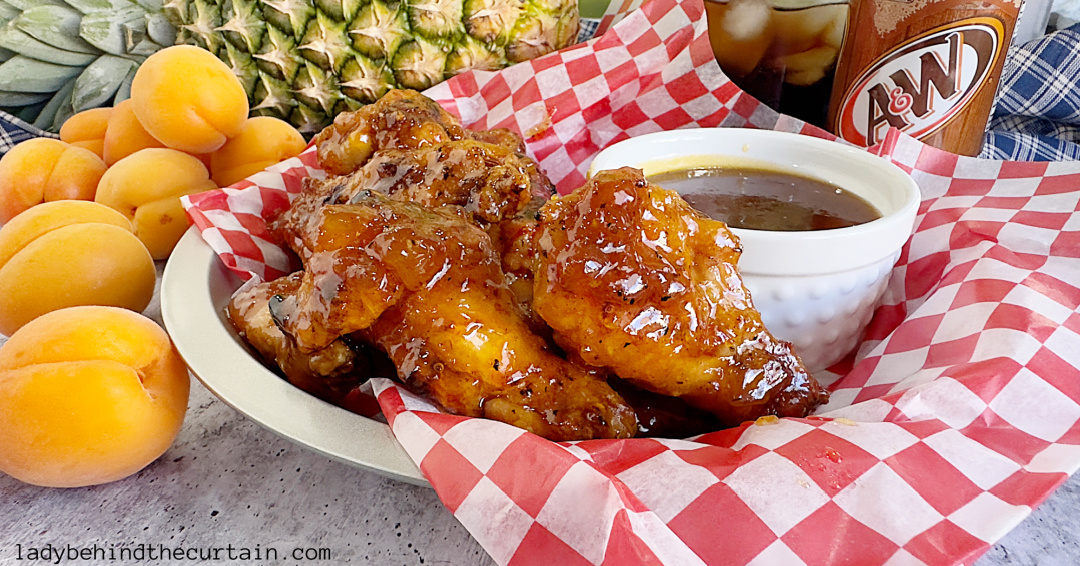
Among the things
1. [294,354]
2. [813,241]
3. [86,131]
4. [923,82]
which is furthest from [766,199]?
[86,131]

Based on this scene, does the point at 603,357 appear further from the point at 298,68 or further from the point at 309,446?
the point at 298,68

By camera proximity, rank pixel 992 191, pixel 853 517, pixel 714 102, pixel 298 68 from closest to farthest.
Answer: pixel 853 517
pixel 992 191
pixel 714 102
pixel 298 68

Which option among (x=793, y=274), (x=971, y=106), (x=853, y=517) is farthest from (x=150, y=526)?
(x=971, y=106)

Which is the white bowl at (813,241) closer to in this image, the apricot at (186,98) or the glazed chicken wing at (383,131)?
the glazed chicken wing at (383,131)

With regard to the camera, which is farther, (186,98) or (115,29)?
(115,29)

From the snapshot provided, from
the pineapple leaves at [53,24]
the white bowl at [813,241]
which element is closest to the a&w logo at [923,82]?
the white bowl at [813,241]

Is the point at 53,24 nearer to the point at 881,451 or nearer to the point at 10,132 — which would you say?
the point at 10,132

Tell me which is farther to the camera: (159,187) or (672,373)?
(159,187)
